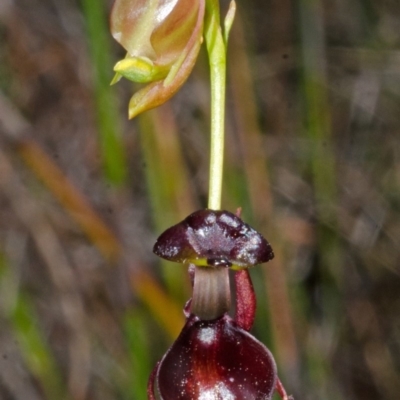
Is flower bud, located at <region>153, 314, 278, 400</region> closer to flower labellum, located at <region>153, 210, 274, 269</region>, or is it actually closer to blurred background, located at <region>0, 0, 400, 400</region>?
flower labellum, located at <region>153, 210, 274, 269</region>

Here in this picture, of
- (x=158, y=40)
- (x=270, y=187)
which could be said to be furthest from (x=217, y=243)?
(x=270, y=187)

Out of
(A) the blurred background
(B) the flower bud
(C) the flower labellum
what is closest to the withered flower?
(C) the flower labellum

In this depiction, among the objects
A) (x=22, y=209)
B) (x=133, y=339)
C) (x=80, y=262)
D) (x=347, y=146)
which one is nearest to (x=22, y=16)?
(x=22, y=209)

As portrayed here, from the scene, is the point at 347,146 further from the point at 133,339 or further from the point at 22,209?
the point at 133,339

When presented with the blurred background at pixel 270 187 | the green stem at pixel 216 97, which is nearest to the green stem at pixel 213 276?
the green stem at pixel 216 97

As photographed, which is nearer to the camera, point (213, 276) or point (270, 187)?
point (213, 276)

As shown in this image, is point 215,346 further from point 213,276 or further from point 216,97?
point 216,97
